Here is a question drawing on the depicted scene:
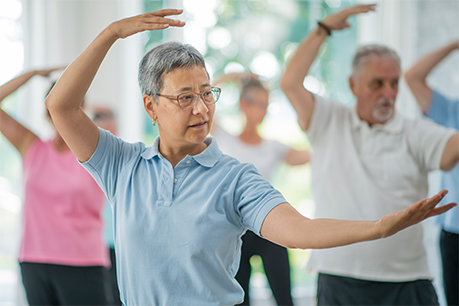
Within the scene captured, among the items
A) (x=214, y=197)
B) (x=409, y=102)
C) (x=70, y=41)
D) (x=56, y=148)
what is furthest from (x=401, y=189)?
(x=70, y=41)

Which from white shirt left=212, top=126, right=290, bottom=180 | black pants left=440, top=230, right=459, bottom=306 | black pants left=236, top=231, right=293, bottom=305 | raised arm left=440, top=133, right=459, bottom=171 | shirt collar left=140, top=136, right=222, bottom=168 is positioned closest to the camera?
shirt collar left=140, top=136, right=222, bottom=168

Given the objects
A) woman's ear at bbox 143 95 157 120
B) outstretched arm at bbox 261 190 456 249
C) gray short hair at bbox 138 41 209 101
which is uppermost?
gray short hair at bbox 138 41 209 101

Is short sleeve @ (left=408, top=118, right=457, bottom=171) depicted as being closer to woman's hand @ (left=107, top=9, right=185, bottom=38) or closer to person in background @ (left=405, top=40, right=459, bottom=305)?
person in background @ (left=405, top=40, right=459, bottom=305)

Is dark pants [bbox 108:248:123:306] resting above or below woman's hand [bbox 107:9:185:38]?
below

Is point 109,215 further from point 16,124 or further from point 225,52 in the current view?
point 225,52

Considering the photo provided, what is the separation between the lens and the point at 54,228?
7.20ft

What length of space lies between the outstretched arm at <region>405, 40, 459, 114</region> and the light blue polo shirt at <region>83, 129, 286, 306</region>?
152cm

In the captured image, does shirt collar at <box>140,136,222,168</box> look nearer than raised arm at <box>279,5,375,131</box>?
Yes

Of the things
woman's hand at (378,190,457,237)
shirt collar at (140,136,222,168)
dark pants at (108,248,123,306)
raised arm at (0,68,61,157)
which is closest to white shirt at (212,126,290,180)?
dark pants at (108,248,123,306)

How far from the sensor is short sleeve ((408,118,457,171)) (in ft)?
5.86

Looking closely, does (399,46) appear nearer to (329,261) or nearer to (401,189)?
(401,189)

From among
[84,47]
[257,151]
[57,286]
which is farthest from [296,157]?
[84,47]

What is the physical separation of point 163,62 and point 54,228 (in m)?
1.33

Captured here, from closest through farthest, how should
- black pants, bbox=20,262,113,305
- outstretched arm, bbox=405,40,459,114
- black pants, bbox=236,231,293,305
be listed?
black pants, bbox=20,262,113,305 → outstretched arm, bbox=405,40,459,114 → black pants, bbox=236,231,293,305
